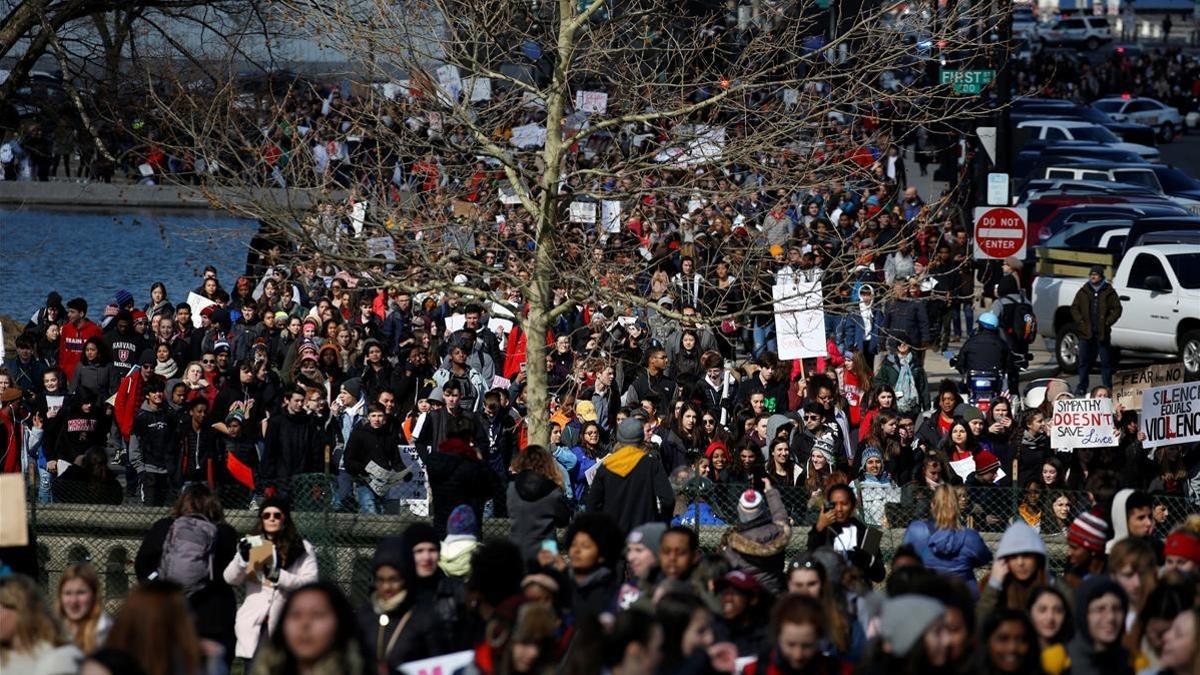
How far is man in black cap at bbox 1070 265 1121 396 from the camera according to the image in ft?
81.4

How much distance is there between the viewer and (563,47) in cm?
1525

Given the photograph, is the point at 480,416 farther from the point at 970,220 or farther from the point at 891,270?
the point at 970,220

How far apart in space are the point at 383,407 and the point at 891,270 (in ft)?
25.1

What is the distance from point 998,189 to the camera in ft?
88.0

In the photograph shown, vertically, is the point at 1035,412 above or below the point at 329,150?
below

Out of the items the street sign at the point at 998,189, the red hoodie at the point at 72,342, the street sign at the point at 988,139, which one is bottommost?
the red hoodie at the point at 72,342

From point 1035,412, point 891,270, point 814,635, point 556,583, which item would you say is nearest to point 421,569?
point 556,583

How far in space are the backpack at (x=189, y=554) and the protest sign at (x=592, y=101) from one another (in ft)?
17.5

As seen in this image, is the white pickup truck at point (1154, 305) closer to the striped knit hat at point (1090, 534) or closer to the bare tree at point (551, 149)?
the bare tree at point (551, 149)

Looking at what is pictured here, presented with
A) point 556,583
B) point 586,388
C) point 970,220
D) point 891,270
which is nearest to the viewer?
point 556,583

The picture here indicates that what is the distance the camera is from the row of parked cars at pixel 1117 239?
84.4ft

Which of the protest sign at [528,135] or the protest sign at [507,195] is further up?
the protest sign at [528,135]

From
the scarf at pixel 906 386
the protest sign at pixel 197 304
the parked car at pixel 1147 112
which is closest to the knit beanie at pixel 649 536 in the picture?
the scarf at pixel 906 386

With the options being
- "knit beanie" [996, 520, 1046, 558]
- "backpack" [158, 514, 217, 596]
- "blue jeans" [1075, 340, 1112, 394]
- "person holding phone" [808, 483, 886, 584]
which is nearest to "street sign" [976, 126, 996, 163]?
"blue jeans" [1075, 340, 1112, 394]
